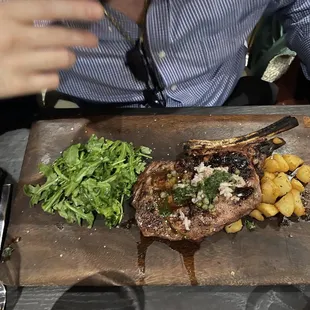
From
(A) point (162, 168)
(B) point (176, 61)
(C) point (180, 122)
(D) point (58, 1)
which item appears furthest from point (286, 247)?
(D) point (58, 1)

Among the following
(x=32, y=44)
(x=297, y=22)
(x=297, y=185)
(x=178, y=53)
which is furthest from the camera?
(x=297, y=22)

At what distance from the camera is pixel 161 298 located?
A: 1.63 m

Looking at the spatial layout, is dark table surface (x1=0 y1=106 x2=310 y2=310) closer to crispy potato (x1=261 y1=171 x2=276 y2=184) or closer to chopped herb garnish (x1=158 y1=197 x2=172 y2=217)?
chopped herb garnish (x1=158 y1=197 x2=172 y2=217)

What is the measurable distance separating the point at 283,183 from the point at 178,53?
68cm

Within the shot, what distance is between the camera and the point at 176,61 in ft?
6.15

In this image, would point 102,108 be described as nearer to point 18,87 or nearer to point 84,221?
point 84,221

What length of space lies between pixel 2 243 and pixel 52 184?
294mm

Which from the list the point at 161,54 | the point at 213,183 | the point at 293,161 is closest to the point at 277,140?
the point at 293,161

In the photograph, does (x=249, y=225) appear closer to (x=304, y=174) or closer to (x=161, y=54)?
(x=304, y=174)

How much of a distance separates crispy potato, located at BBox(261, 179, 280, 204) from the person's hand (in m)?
0.88

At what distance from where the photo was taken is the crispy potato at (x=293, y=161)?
1.78 metres

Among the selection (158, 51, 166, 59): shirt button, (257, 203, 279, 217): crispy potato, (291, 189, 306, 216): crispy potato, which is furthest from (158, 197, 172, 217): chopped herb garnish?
(158, 51, 166, 59): shirt button

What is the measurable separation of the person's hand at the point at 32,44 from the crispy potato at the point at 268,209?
2.98ft

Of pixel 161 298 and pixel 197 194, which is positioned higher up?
pixel 197 194
